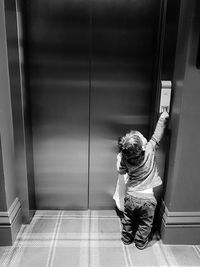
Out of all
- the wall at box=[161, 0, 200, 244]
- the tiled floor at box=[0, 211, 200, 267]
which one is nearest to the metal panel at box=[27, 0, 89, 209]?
the tiled floor at box=[0, 211, 200, 267]

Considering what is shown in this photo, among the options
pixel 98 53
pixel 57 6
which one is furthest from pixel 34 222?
pixel 57 6

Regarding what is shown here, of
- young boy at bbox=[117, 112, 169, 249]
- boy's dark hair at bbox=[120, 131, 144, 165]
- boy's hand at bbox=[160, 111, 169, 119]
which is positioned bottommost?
young boy at bbox=[117, 112, 169, 249]

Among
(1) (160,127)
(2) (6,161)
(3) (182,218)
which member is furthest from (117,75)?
(3) (182,218)

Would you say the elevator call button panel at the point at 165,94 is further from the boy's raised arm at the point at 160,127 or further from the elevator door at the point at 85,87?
the elevator door at the point at 85,87

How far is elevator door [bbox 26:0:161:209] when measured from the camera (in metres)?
1.98

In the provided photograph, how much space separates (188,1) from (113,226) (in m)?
1.84

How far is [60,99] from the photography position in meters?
2.14

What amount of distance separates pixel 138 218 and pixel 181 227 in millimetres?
334

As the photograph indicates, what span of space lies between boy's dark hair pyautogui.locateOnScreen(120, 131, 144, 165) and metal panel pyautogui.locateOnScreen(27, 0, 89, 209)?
1.79ft

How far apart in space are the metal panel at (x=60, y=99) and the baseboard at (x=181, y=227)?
0.79m

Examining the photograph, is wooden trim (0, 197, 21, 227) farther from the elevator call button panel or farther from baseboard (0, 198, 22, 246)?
the elevator call button panel

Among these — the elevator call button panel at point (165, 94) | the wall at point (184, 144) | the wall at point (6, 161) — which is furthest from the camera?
the elevator call button panel at point (165, 94)

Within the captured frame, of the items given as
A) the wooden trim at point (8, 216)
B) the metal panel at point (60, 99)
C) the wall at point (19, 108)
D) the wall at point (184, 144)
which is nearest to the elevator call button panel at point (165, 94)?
the wall at point (184, 144)

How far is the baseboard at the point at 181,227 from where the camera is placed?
6.32ft
